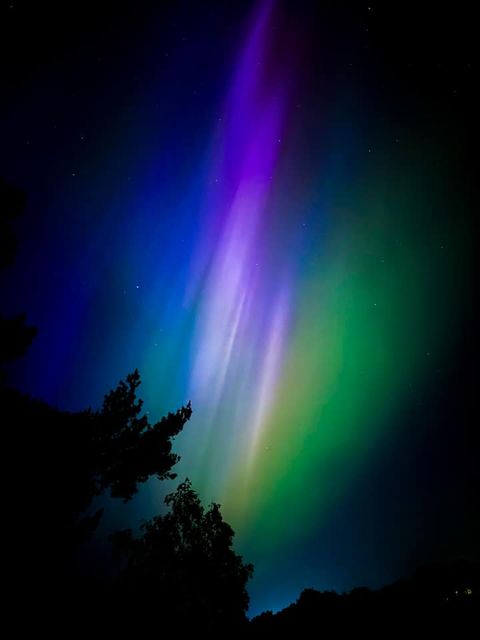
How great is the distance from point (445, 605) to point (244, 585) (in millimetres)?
14965

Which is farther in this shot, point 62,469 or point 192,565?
point 192,565

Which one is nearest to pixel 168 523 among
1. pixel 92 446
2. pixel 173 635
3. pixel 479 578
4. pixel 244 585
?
pixel 244 585

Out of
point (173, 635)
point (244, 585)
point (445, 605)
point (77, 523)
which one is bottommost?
point (445, 605)

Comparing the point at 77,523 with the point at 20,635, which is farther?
the point at 77,523

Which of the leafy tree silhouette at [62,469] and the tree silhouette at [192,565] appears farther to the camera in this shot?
the tree silhouette at [192,565]

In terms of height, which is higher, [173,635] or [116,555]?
[116,555]

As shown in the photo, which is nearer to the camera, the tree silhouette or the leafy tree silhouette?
the leafy tree silhouette

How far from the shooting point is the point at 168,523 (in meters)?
24.3

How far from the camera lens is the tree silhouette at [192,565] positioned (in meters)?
20.9

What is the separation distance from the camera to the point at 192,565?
22.6 m

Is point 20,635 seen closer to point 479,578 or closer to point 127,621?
point 127,621

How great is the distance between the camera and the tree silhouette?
20.9m

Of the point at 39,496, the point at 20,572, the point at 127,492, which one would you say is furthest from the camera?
the point at 127,492

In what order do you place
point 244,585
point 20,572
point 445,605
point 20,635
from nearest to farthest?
point 20,635 < point 20,572 < point 445,605 < point 244,585
